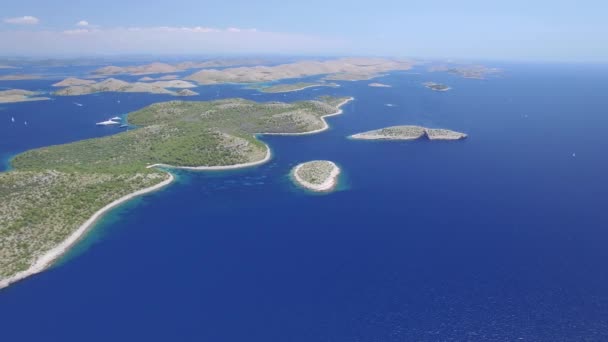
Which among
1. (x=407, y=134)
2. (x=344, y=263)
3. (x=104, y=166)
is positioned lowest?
(x=344, y=263)

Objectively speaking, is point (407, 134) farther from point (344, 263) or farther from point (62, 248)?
point (62, 248)

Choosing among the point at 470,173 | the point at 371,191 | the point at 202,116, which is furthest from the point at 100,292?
the point at 202,116

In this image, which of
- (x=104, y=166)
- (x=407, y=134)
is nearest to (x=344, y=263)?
(x=104, y=166)

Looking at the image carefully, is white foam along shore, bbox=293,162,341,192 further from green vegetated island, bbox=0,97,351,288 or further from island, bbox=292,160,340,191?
green vegetated island, bbox=0,97,351,288

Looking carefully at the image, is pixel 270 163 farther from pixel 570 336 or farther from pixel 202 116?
pixel 570 336

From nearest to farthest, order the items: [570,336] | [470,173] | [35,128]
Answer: [570,336] → [470,173] → [35,128]

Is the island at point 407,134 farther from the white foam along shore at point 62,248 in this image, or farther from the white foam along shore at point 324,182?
the white foam along shore at point 62,248

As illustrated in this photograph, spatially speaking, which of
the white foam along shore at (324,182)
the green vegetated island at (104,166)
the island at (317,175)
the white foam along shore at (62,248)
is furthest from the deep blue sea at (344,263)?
the green vegetated island at (104,166)
